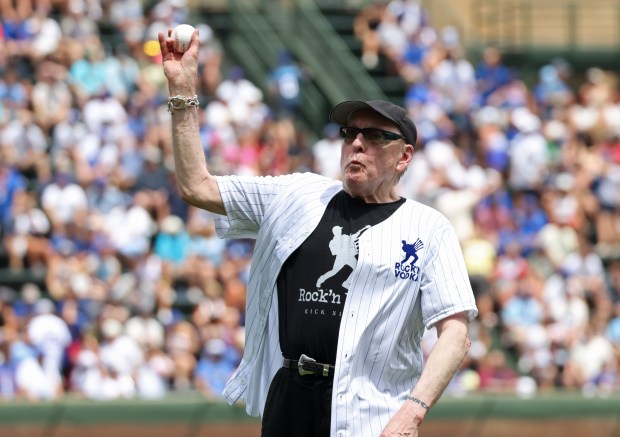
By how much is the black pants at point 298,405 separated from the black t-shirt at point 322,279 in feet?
0.31

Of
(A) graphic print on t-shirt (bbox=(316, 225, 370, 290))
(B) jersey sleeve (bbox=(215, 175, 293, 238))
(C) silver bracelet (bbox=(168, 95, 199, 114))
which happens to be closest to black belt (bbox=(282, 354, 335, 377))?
(A) graphic print on t-shirt (bbox=(316, 225, 370, 290))

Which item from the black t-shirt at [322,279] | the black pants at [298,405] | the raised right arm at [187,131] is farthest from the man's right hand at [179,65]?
the black pants at [298,405]

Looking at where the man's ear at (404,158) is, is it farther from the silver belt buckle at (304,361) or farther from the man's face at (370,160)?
the silver belt buckle at (304,361)

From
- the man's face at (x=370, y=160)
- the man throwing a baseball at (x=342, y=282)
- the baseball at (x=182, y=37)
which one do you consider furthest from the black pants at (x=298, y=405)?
the baseball at (x=182, y=37)

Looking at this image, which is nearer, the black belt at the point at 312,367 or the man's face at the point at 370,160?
the black belt at the point at 312,367

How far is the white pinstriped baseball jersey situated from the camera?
200 inches

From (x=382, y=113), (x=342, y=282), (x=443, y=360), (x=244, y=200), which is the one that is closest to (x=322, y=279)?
(x=342, y=282)

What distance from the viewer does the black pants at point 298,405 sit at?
5160 mm

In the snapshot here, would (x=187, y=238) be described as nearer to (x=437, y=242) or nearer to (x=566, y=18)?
(x=437, y=242)

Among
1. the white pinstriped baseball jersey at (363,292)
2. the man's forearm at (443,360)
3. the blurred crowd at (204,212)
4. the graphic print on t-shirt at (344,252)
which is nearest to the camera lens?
the man's forearm at (443,360)

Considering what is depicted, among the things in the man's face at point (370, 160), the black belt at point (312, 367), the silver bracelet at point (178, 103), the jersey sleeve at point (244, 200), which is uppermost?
the silver bracelet at point (178, 103)

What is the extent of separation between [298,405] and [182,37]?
1.55 m

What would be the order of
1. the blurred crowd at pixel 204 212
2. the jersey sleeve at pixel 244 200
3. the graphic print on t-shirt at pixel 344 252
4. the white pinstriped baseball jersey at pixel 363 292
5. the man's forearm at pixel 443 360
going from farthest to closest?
the blurred crowd at pixel 204 212
the jersey sleeve at pixel 244 200
the graphic print on t-shirt at pixel 344 252
the white pinstriped baseball jersey at pixel 363 292
the man's forearm at pixel 443 360

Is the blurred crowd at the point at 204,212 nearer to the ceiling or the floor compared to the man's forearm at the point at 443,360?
nearer to the ceiling
